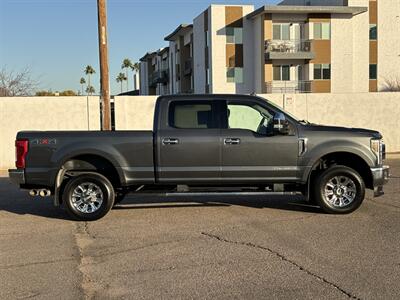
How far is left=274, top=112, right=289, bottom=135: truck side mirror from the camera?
8.53 metres

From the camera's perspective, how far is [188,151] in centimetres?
870

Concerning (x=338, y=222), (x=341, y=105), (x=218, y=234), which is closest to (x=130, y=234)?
(x=218, y=234)

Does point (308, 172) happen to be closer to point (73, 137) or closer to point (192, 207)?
point (192, 207)

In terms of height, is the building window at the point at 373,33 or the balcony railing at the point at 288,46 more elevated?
the building window at the point at 373,33

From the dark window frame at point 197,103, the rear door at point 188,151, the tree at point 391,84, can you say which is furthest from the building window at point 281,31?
the rear door at point 188,151

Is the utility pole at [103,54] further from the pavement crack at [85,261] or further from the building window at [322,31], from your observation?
the building window at [322,31]

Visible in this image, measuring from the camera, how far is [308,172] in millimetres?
8766

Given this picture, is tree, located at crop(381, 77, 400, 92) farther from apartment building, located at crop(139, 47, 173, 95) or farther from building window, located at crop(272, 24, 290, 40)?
apartment building, located at crop(139, 47, 173, 95)

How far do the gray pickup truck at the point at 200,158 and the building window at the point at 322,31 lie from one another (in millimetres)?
40775

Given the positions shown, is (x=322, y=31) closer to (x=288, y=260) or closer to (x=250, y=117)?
(x=250, y=117)

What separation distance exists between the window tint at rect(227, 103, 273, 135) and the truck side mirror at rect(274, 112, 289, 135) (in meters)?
0.17

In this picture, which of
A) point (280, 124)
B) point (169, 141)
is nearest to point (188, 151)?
point (169, 141)

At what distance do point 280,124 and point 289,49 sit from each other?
40004mm

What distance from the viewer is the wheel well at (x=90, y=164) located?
880 centimetres
